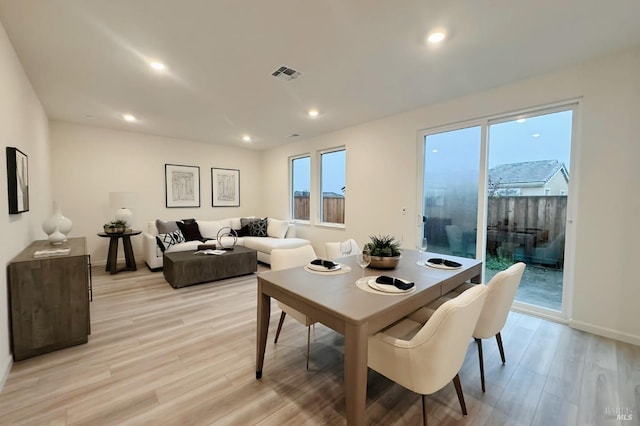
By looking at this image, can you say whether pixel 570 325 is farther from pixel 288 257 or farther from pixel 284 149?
pixel 284 149

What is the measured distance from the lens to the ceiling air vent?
8.93 ft

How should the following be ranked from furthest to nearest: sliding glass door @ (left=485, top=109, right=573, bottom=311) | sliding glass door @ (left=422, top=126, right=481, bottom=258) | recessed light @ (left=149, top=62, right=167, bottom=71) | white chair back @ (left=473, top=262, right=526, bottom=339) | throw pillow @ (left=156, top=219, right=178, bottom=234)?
throw pillow @ (left=156, top=219, right=178, bottom=234) → sliding glass door @ (left=422, top=126, right=481, bottom=258) → sliding glass door @ (left=485, top=109, right=573, bottom=311) → recessed light @ (left=149, top=62, right=167, bottom=71) → white chair back @ (left=473, top=262, right=526, bottom=339)

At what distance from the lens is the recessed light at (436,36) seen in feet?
6.91

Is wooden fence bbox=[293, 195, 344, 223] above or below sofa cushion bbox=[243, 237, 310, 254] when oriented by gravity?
above

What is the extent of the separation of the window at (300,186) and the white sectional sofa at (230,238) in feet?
1.44

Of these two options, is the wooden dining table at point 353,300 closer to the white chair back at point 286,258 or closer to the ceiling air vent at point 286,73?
the white chair back at point 286,258

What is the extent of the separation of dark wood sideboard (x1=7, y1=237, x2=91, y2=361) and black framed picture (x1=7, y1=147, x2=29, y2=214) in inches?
17.1

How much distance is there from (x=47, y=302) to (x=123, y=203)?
2817mm

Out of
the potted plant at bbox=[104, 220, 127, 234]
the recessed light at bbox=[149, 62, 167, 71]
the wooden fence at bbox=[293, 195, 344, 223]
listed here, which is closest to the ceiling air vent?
the recessed light at bbox=[149, 62, 167, 71]

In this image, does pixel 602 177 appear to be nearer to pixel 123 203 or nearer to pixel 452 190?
pixel 452 190

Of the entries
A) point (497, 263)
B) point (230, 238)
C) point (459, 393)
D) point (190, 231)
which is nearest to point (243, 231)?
point (230, 238)

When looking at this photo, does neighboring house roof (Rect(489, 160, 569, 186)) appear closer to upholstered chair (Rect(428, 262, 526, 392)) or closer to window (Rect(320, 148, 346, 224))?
upholstered chair (Rect(428, 262, 526, 392))

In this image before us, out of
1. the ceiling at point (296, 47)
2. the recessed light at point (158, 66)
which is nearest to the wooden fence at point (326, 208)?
the ceiling at point (296, 47)

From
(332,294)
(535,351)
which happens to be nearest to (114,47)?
(332,294)
